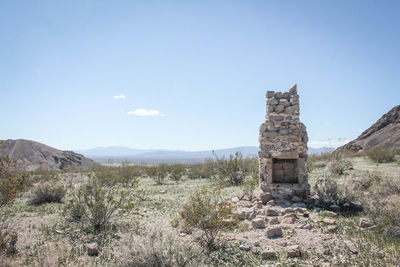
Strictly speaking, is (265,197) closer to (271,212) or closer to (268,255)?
(271,212)

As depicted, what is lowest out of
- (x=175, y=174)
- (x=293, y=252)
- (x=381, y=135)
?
(x=293, y=252)

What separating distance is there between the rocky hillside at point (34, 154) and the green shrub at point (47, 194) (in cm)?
2141

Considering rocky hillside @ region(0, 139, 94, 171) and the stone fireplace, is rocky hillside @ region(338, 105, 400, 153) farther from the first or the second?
rocky hillside @ region(0, 139, 94, 171)

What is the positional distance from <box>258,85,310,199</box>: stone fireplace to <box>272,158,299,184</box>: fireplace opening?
0.34m

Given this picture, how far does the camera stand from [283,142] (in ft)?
32.6

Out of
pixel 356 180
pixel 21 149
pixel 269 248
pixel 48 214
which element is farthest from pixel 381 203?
pixel 21 149

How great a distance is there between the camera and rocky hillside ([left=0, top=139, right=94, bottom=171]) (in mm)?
30547

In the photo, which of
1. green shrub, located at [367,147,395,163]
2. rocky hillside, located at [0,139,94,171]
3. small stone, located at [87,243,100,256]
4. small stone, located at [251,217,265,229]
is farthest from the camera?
rocky hillside, located at [0,139,94,171]

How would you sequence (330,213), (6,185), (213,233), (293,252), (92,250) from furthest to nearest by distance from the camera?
(330,213) < (213,233) < (92,250) < (293,252) < (6,185)

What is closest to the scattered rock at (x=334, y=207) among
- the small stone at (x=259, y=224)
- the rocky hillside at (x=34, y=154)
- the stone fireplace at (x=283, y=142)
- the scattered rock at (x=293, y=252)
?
the stone fireplace at (x=283, y=142)

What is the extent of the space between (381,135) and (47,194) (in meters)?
36.1

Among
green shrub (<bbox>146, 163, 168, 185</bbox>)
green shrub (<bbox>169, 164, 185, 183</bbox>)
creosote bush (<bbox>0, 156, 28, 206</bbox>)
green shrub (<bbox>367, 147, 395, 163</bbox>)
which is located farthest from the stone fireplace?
green shrub (<bbox>367, 147, 395, 163</bbox>)

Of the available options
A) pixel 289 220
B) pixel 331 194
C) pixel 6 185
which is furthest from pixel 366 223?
pixel 6 185

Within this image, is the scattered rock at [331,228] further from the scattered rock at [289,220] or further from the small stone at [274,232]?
the small stone at [274,232]
